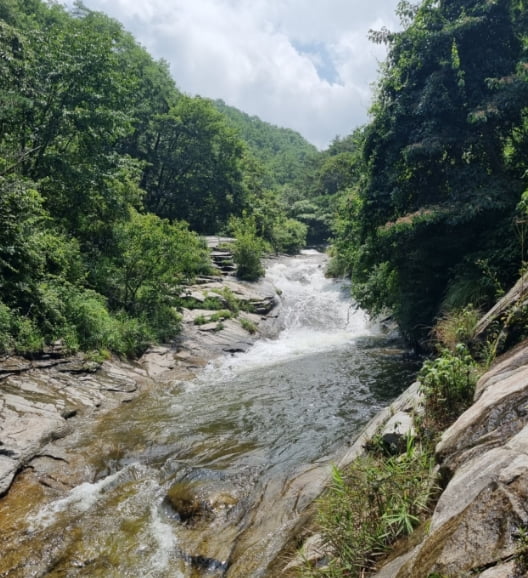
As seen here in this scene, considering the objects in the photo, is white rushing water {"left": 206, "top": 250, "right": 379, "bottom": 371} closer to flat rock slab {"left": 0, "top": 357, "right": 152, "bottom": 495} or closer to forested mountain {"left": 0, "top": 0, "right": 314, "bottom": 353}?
forested mountain {"left": 0, "top": 0, "right": 314, "bottom": 353}

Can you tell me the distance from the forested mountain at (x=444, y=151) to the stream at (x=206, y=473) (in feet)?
9.87

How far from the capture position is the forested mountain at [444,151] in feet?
32.5

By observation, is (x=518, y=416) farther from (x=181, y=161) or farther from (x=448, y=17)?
(x=181, y=161)

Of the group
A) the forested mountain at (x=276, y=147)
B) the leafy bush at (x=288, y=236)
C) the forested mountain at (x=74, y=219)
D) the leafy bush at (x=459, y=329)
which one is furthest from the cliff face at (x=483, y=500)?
the forested mountain at (x=276, y=147)

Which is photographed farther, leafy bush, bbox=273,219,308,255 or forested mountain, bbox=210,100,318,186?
forested mountain, bbox=210,100,318,186

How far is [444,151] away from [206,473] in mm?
10151

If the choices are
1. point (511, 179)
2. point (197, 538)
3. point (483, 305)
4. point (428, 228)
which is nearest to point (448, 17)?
point (511, 179)

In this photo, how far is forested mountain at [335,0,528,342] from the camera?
390 inches

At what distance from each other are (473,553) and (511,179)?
10.5 m

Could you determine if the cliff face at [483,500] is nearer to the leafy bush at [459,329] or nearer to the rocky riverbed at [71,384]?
the leafy bush at [459,329]

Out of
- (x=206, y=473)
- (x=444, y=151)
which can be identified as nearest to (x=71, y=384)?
(x=206, y=473)

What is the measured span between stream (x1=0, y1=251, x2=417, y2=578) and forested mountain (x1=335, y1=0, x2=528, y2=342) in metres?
3.01

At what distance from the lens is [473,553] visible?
1.97m

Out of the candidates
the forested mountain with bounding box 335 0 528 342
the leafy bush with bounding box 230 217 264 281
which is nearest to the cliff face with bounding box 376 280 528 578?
the forested mountain with bounding box 335 0 528 342
